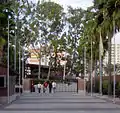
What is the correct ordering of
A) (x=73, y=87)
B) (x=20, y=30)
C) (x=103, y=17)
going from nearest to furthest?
1. (x=103, y=17)
2. (x=20, y=30)
3. (x=73, y=87)

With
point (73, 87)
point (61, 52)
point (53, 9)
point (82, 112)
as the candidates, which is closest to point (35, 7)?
point (53, 9)

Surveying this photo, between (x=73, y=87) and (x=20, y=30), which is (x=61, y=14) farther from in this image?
(x=73, y=87)

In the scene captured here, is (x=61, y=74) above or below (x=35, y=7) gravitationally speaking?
below

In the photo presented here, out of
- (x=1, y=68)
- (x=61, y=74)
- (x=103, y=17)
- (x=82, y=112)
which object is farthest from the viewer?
(x=61, y=74)

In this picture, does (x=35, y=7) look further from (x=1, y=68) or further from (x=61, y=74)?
(x=1, y=68)

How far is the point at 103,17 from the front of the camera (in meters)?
55.1

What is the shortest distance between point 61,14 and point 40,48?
8.52m

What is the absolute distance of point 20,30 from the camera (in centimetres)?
9200

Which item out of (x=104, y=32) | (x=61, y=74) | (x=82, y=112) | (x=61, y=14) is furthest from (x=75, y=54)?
(x=82, y=112)

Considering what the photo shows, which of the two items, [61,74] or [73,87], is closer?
[73,87]

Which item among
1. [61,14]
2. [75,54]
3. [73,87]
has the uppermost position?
[61,14]

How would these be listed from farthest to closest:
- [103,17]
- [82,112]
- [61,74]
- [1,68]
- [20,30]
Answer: [61,74], [20,30], [103,17], [1,68], [82,112]

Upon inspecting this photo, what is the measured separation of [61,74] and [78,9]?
34.2m

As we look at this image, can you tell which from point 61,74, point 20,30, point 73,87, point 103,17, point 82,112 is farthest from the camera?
point 61,74
